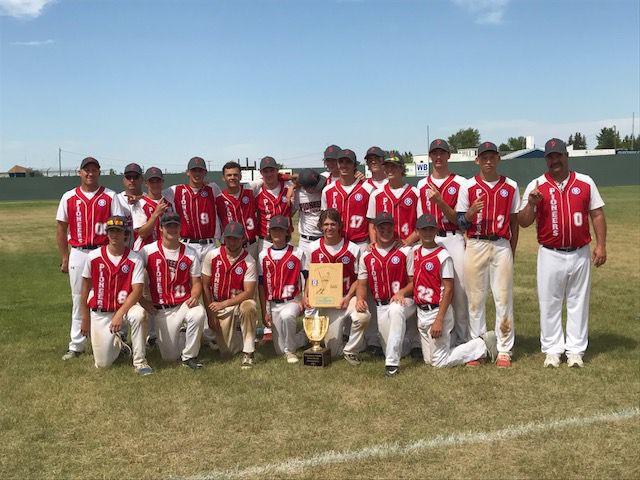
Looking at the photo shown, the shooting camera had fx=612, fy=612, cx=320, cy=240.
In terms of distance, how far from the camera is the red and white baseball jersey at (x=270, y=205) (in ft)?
22.2

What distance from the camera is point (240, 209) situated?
677cm

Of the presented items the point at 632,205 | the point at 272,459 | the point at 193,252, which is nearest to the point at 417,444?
the point at 272,459

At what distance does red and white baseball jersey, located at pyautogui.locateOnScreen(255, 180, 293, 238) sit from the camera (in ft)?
22.2

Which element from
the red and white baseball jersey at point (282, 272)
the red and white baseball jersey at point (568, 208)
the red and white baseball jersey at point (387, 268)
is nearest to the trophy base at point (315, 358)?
the red and white baseball jersey at point (282, 272)

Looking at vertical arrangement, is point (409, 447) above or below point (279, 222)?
below

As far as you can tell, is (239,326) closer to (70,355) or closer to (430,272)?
(70,355)

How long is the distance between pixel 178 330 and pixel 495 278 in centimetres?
310

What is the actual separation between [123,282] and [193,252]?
728 mm

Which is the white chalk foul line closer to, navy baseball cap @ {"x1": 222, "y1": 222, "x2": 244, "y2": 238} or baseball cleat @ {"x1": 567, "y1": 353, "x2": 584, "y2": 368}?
baseball cleat @ {"x1": 567, "y1": 353, "x2": 584, "y2": 368}

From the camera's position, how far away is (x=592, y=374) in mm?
5383

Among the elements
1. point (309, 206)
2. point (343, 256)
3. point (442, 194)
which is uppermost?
point (442, 194)

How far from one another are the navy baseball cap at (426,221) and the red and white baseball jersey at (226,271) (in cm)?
173

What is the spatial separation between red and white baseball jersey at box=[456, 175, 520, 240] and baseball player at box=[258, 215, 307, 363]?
1779 millimetres

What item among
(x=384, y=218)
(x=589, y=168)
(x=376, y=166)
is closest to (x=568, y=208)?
(x=384, y=218)
